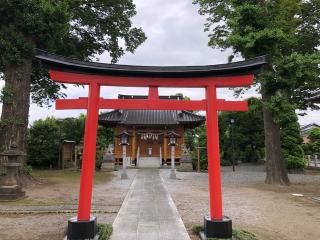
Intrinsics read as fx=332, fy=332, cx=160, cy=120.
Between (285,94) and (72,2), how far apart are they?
9.75 m

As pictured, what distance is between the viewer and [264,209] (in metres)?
9.55

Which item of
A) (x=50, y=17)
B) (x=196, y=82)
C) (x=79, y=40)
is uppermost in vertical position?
(x=79, y=40)

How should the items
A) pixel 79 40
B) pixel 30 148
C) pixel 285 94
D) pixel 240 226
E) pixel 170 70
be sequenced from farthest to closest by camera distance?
pixel 30 148
pixel 79 40
pixel 285 94
pixel 240 226
pixel 170 70

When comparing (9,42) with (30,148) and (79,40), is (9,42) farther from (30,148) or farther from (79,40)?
(30,148)

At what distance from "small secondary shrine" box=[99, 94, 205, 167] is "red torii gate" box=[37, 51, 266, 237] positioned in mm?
19927

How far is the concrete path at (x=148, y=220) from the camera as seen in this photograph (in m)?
6.39

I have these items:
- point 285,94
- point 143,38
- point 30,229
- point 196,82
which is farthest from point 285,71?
point 30,229

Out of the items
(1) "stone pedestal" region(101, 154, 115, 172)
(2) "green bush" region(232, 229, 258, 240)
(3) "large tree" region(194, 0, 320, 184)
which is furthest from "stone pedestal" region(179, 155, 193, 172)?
(2) "green bush" region(232, 229, 258, 240)

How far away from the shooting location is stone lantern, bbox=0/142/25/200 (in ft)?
35.0

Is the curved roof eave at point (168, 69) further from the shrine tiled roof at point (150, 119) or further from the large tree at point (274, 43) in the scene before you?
the shrine tiled roof at point (150, 119)

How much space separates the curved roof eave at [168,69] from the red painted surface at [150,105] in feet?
0.38

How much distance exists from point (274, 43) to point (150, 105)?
861 cm

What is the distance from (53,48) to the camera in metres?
14.1

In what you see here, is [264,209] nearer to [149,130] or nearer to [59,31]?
[59,31]
